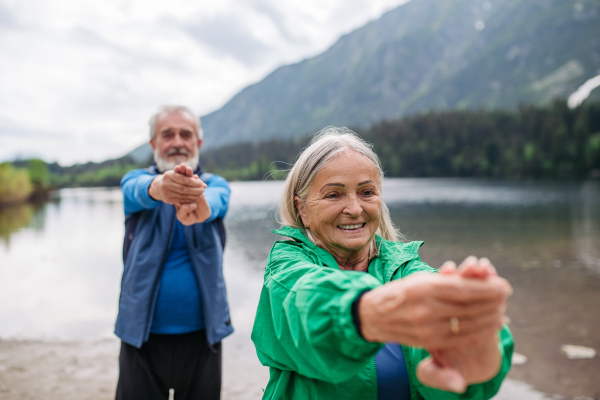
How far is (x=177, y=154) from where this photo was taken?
375cm

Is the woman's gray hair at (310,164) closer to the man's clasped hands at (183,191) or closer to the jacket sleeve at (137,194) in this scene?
the man's clasped hands at (183,191)

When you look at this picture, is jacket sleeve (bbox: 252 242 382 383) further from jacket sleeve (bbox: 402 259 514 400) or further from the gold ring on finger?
jacket sleeve (bbox: 402 259 514 400)

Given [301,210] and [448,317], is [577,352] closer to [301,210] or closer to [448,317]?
[301,210]

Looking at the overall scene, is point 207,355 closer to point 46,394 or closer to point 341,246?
point 341,246

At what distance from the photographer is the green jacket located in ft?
3.85

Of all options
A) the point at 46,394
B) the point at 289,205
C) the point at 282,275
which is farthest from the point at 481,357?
the point at 46,394

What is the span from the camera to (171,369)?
3.32m

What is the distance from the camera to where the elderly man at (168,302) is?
3150mm

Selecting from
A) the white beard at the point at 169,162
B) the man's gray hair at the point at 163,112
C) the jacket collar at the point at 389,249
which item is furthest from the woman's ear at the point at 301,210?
the man's gray hair at the point at 163,112

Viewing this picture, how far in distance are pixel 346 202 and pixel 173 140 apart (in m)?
2.45

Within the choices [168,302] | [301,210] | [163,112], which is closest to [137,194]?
[168,302]

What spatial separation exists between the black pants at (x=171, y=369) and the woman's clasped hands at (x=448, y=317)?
280 centimetres

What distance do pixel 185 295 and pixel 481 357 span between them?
2856mm

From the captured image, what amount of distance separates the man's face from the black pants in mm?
1744
